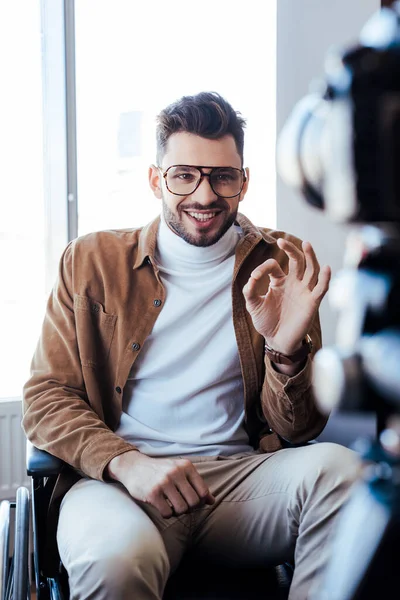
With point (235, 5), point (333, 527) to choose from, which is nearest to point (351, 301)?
point (333, 527)

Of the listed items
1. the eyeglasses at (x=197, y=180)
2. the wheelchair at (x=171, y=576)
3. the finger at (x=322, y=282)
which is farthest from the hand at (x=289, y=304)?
the wheelchair at (x=171, y=576)

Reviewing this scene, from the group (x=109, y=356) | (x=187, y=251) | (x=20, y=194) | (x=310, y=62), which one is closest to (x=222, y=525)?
(x=109, y=356)

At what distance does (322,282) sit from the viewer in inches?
53.6

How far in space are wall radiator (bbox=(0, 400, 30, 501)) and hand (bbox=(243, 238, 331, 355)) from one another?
3.81ft

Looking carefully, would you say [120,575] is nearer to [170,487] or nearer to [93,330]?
[170,487]

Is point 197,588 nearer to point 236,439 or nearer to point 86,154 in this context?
point 236,439

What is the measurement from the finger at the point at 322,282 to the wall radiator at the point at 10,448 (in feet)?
4.17

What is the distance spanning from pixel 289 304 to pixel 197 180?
42cm

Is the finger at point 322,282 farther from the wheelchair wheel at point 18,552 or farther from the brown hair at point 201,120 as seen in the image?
the wheelchair wheel at point 18,552

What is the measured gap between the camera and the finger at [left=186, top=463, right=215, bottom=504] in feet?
4.30

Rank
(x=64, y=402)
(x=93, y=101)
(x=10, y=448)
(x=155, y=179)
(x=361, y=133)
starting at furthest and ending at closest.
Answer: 1. (x=93, y=101)
2. (x=10, y=448)
3. (x=155, y=179)
4. (x=64, y=402)
5. (x=361, y=133)

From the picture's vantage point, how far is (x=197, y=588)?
4.24 feet

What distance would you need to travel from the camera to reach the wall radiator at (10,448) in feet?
7.51

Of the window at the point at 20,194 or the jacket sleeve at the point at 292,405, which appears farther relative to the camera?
the window at the point at 20,194
